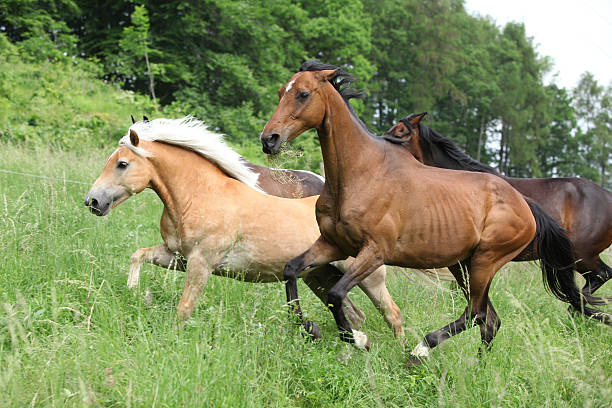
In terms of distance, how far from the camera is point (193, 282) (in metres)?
4.65

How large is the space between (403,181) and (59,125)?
10567 mm

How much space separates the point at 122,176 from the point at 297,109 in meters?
1.80

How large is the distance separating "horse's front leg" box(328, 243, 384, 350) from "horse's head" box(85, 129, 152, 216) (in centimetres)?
208

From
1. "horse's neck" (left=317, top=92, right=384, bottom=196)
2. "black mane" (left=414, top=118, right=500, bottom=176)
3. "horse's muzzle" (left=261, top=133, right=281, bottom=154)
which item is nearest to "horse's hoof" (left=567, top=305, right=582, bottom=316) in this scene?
"black mane" (left=414, top=118, right=500, bottom=176)

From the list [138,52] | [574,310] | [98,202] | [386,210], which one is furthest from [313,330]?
[138,52]

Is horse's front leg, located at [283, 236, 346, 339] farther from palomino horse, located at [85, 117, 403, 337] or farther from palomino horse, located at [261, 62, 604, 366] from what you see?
palomino horse, located at [85, 117, 403, 337]

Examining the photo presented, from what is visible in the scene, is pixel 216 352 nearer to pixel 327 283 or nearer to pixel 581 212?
pixel 327 283

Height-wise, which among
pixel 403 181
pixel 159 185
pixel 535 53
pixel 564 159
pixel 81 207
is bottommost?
pixel 564 159

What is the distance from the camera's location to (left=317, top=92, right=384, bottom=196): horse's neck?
4.22 m

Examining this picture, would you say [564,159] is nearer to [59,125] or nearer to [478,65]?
[478,65]

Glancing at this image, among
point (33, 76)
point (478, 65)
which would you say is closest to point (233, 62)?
point (33, 76)

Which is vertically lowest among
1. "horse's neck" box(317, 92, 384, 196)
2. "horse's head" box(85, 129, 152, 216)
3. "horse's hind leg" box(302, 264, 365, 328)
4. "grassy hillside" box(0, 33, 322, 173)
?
"grassy hillside" box(0, 33, 322, 173)

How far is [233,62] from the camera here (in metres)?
19.8

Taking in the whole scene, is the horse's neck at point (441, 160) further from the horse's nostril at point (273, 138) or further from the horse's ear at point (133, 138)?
the horse's ear at point (133, 138)
